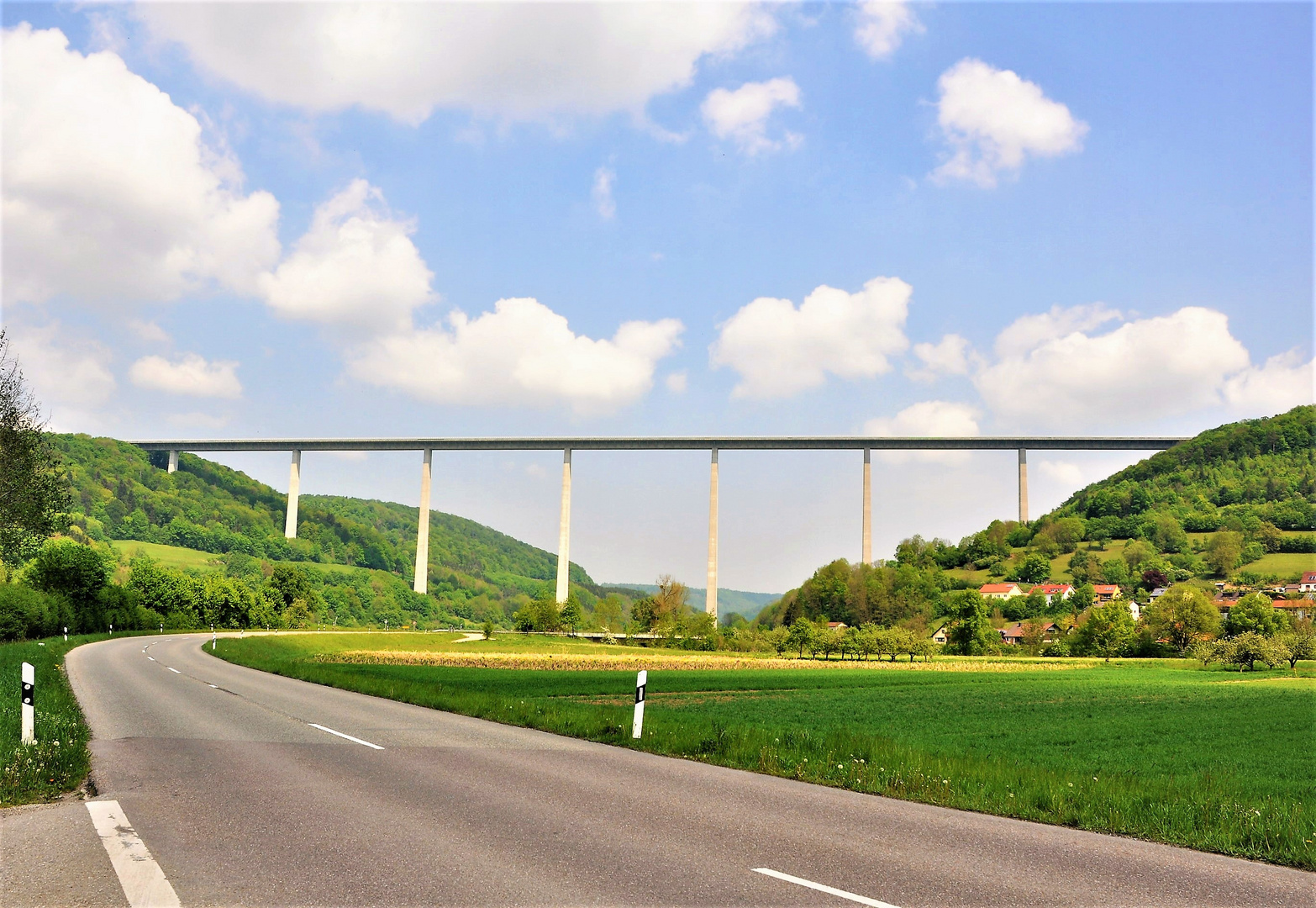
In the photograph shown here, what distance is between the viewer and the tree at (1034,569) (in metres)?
159

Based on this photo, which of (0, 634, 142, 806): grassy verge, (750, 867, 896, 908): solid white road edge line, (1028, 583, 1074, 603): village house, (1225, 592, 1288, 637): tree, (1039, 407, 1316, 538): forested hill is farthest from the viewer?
(1039, 407, 1316, 538): forested hill

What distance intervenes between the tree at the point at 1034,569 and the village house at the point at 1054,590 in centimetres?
525

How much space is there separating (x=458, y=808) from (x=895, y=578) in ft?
497

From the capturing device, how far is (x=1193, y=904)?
249 inches

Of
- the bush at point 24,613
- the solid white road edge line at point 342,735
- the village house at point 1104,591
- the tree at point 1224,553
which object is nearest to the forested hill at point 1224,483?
the tree at point 1224,553

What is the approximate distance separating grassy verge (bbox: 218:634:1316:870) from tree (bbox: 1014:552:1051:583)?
102 meters

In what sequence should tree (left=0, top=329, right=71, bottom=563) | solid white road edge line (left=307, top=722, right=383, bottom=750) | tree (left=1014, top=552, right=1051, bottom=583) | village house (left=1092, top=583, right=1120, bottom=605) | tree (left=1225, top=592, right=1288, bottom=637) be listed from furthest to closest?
tree (left=1014, top=552, right=1051, bottom=583) → village house (left=1092, top=583, right=1120, bottom=605) → tree (left=1225, top=592, right=1288, bottom=637) → tree (left=0, top=329, right=71, bottom=563) → solid white road edge line (left=307, top=722, right=383, bottom=750)

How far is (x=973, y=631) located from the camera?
347ft

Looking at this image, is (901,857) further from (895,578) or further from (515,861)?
(895,578)

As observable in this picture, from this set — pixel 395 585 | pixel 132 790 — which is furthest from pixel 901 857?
pixel 395 585

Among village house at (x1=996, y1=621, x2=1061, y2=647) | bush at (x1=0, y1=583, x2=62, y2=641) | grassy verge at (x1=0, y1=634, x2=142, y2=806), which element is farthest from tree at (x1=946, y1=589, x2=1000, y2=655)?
grassy verge at (x1=0, y1=634, x2=142, y2=806)

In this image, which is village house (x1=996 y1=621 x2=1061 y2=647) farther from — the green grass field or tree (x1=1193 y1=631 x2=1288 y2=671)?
the green grass field

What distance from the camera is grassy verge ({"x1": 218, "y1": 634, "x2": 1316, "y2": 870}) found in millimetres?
9766

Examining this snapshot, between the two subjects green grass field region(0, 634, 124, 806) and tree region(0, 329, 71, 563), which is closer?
green grass field region(0, 634, 124, 806)
